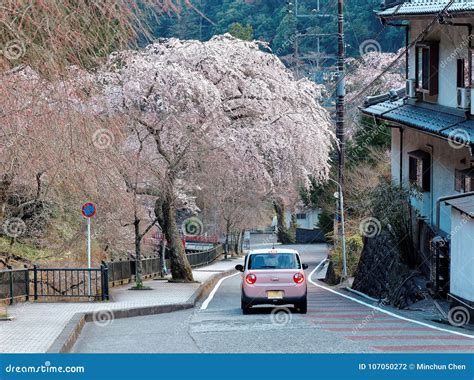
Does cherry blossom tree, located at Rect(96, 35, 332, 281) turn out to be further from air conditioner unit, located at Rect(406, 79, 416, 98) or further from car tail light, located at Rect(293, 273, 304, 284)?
car tail light, located at Rect(293, 273, 304, 284)

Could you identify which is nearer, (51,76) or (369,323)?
(51,76)

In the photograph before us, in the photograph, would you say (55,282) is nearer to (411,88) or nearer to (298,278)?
(298,278)

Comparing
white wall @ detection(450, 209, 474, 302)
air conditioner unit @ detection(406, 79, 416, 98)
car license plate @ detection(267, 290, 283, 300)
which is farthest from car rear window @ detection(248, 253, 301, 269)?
air conditioner unit @ detection(406, 79, 416, 98)

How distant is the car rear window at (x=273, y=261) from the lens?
2114cm

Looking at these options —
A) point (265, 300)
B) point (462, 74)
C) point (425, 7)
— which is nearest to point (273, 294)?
point (265, 300)

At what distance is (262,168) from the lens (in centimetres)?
3134

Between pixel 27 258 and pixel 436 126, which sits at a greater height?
pixel 436 126

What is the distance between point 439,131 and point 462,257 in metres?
4.67

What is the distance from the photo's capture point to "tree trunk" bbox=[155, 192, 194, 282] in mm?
32062

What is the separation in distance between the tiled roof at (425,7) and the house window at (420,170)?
4052mm

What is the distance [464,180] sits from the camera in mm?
21969

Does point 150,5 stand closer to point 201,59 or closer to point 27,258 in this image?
point 27,258

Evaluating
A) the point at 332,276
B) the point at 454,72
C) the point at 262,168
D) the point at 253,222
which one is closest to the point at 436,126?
the point at 454,72

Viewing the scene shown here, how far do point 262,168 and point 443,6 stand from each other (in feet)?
35.6
